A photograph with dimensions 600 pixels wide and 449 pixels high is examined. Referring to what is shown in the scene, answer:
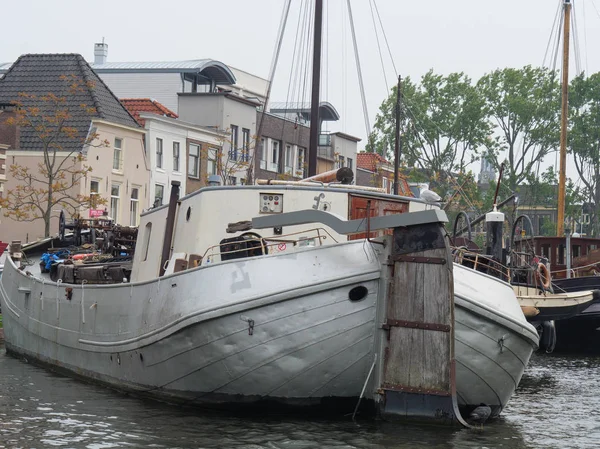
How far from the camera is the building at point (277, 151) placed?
57.9 metres

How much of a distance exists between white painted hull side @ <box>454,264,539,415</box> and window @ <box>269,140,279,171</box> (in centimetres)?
4504

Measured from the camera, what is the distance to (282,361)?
1338cm

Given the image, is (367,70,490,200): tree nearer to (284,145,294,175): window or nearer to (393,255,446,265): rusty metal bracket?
(284,145,294,175): window

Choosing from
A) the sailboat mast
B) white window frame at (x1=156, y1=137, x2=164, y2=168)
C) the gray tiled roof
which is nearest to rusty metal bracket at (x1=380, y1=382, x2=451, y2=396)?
the sailboat mast

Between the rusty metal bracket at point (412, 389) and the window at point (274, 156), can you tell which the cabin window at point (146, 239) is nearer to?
the rusty metal bracket at point (412, 389)

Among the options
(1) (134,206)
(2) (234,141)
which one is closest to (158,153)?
(1) (134,206)

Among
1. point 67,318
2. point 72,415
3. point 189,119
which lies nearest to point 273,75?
point 67,318

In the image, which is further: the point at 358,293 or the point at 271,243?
the point at 271,243

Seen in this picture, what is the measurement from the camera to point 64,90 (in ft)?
156

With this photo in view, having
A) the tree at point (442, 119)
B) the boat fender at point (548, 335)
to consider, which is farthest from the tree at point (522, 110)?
the boat fender at point (548, 335)

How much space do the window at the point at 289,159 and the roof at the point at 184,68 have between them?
4.44 metres

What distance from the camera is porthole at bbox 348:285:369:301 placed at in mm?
13242

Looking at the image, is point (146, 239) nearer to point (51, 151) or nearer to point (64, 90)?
point (51, 151)

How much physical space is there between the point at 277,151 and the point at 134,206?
1193 centimetres
